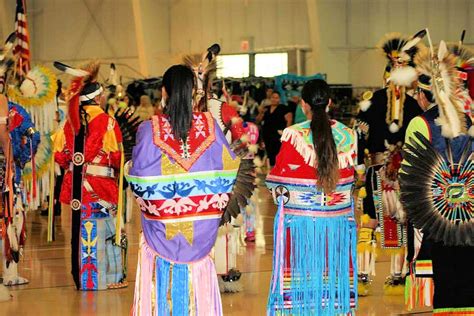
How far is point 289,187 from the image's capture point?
4.66 m

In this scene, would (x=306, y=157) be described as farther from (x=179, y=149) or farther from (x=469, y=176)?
(x=179, y=149)

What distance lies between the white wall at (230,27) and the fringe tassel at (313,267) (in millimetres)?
12493

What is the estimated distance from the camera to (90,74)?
6305 millimetres

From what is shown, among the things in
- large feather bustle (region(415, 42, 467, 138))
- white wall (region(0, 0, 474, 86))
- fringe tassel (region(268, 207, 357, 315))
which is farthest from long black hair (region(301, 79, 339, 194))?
white wall (region(0, 0, 474, 86))

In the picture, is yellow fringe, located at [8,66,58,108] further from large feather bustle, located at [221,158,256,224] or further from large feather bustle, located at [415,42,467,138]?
large feather bustle, located at [415,42,467,138]

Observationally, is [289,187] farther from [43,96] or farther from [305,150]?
[43,96]

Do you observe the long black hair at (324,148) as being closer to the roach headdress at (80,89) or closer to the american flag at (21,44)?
the roach headdress at (80,89)

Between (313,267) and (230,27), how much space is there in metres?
14.9

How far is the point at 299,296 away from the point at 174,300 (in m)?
1.08

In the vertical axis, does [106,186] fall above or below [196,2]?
below

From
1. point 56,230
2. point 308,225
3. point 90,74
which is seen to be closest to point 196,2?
point 56,230

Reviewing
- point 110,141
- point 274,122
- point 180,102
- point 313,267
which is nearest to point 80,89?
point 110,141

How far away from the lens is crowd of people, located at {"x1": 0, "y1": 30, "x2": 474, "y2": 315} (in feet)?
12.3

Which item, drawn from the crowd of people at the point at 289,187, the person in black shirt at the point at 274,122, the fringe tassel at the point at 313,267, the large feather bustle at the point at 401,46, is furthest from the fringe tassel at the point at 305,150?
the person in black shirt at the point at 274,122
